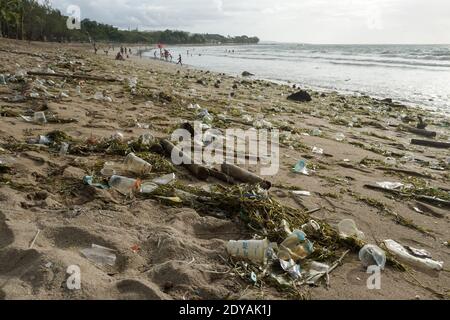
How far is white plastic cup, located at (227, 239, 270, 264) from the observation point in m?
2.25

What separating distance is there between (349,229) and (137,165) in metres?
1.96

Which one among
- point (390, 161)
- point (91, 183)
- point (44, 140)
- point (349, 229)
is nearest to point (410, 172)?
point (390, 161)

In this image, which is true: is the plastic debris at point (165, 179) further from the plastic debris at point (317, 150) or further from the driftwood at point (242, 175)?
the plastic debris at point (317, 150)

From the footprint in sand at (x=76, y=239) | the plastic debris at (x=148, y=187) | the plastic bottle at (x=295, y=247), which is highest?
the plastic debris at (x=148, y=187)

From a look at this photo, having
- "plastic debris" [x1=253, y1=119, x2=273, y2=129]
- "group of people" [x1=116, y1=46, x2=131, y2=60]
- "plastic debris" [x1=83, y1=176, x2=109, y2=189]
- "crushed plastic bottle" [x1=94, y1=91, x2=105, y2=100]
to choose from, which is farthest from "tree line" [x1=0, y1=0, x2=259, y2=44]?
"plastic debris" [x1=83, y1=176, x2=109, y2=189]

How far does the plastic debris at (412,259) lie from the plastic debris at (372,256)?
0.77 feet

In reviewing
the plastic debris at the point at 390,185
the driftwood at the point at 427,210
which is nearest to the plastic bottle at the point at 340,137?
the plastic debris at the point at 390,185

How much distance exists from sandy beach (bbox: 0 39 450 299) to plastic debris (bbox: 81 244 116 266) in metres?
0.04

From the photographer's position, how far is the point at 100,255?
2100 mm

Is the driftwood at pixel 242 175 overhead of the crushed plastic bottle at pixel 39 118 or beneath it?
beneath

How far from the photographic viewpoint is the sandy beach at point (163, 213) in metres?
1.93

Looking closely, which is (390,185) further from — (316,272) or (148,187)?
(148,187)

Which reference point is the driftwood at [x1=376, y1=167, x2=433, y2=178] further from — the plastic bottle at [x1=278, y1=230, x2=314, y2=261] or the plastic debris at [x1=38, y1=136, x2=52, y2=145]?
the plastic debris at [x1=38, y1=136, x2=52, y2=145]

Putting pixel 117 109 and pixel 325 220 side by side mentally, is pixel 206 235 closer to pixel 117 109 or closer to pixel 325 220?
pixel 325 220
